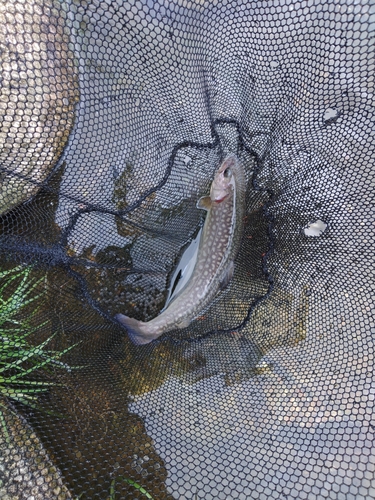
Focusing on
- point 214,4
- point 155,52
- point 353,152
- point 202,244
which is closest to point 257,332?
point 202,244

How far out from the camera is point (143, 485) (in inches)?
96.4

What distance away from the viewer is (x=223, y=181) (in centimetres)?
261

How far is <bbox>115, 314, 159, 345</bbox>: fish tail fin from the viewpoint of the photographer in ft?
8.16

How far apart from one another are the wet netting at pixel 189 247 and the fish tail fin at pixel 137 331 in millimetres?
111

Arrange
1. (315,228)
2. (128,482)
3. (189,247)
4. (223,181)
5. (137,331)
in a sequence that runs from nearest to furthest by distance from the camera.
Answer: (128,482), (137,331), (223,181), (315,228), (189,247)

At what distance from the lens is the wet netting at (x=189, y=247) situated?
91.7 inches

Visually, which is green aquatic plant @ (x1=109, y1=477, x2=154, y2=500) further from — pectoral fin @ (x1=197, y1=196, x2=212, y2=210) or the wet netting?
pectoral fin @ (x1=197, y1=196, x2=212, y2=210)

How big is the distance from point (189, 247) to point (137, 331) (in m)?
0.80

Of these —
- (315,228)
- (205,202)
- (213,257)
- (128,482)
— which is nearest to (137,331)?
(213,257)

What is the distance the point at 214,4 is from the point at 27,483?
3183mm

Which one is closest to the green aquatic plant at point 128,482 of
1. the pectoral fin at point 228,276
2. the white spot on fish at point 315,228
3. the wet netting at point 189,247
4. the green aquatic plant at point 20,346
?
the wet netting at point 189,247

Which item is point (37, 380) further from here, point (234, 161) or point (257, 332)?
point (234, 161)

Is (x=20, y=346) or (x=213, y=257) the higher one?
(x=213, y=257)

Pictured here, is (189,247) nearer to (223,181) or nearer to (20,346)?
(223,181)
